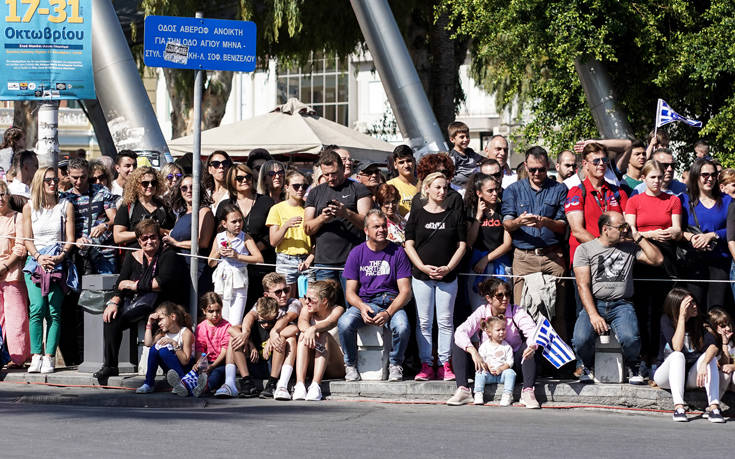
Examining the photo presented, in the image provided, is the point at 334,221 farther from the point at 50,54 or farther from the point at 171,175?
the point at 50,54

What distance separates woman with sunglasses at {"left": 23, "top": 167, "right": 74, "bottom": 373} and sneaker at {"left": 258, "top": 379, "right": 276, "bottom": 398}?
2.31 meters

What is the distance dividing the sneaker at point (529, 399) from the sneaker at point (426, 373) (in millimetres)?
959

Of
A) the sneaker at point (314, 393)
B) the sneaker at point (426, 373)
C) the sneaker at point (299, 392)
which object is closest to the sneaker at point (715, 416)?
the sneaker at point (426, 373)

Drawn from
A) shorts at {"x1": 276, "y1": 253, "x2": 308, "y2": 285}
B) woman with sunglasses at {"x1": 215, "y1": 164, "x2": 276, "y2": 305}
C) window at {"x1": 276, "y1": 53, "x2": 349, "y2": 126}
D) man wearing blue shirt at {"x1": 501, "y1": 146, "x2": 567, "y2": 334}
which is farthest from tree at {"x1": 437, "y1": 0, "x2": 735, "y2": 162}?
window at {"x1": 276, "y1": 53, "x2": 349, "y2": 126}

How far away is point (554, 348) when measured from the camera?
10734 mm

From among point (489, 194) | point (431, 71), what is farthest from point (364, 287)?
point (431, 71)

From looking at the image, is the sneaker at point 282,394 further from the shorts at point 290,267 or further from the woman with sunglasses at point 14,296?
the woman with sunglasses at point 14,296

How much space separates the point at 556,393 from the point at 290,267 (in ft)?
9.04

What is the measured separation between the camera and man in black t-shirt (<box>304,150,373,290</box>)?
1162 centimetres

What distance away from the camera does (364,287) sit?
11.3 m

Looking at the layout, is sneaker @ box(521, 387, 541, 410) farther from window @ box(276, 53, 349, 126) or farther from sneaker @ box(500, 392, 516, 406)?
window @ box(276, 53, 349, 126)

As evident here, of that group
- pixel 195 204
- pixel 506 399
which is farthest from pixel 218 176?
pixel 506 399

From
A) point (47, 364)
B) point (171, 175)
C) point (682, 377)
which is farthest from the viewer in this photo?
point (171, 175)

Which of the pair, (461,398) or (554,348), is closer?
(461,398)
